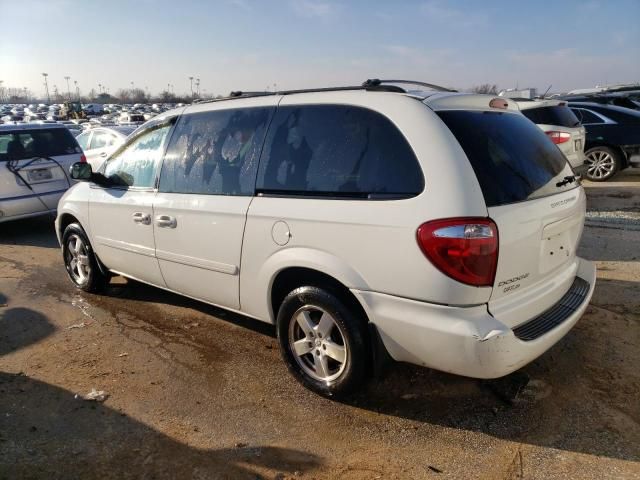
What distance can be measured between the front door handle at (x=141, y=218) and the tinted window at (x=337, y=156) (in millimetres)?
1268

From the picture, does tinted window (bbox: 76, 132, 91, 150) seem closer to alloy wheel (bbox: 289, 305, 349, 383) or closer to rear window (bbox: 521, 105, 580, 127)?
rear window (bbox: 521, 105, 580, 127)

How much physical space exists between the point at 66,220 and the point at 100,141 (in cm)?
695

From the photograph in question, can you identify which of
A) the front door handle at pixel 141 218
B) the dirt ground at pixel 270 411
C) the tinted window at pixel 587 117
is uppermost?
the tinted window at pixel 587 117

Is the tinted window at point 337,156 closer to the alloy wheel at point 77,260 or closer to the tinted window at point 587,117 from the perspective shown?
the alloy wheel at point 77,260

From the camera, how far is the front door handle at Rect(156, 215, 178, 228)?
Result: 12.5 ft

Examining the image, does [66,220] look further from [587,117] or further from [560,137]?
[587,117]

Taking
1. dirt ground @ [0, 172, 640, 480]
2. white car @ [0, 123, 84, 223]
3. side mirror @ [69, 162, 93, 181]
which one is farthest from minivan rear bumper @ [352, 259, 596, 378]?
white car @ [0, 123, 84, 223]

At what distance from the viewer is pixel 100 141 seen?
1150cm

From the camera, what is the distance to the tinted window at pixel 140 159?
412 centimetres

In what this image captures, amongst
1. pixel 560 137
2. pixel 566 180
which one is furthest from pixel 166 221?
pixel 560 137

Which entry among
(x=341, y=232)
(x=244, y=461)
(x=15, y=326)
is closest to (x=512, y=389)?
(x=341, y=232)

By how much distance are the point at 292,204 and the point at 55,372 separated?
2.17 m

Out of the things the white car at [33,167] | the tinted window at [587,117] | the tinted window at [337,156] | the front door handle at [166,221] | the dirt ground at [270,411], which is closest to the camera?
the dirt ground at [270,411]

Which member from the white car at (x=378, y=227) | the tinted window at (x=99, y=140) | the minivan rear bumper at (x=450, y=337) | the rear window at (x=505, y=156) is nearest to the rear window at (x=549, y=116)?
the white car at (x=378, y=227)
